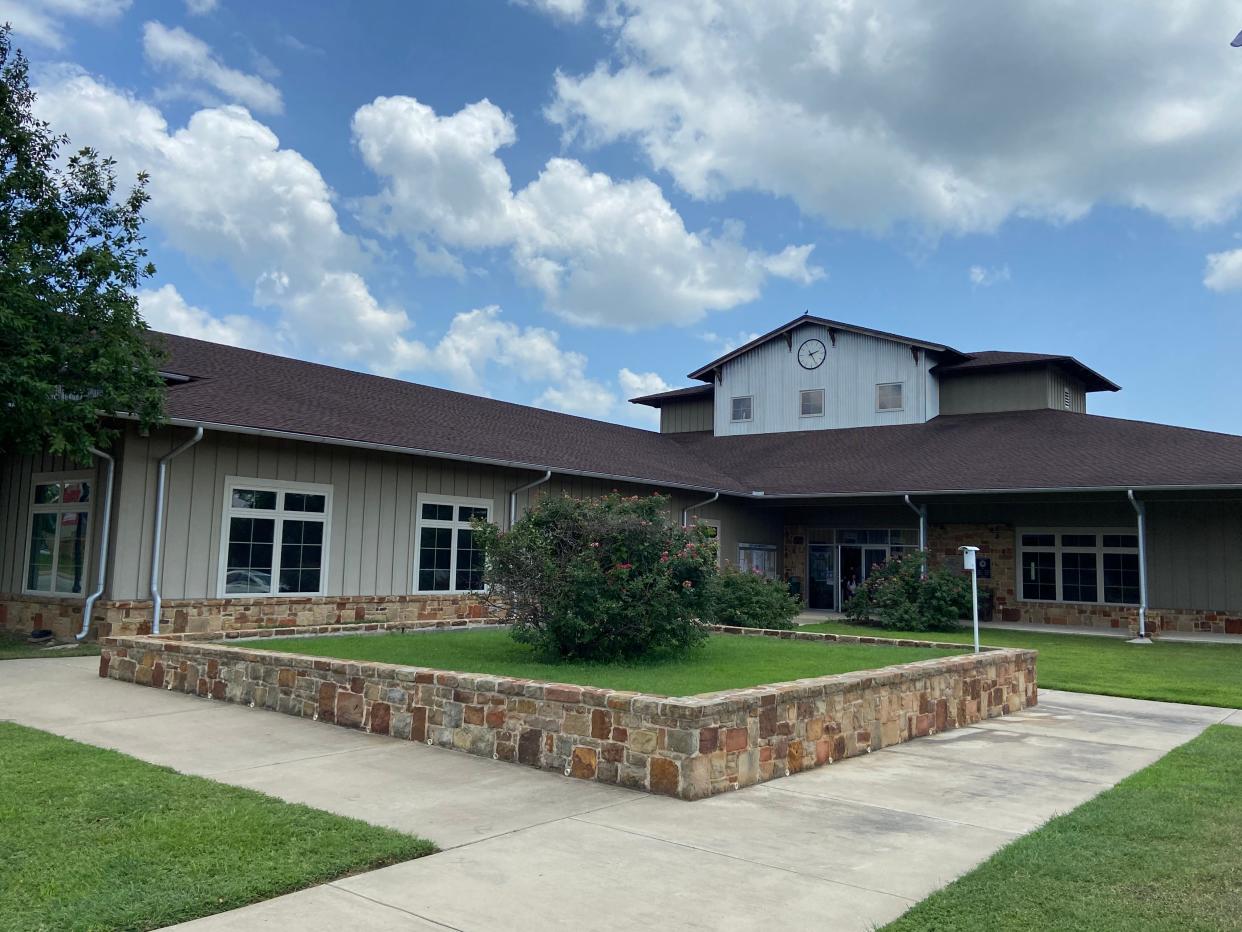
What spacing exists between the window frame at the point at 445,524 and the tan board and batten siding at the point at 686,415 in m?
15.2

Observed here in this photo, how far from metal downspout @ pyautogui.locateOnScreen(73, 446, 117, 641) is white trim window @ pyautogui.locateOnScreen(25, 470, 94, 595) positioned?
1.80ft

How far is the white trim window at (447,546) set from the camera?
1647 cm

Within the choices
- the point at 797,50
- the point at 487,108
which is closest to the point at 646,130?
the point at 487,108

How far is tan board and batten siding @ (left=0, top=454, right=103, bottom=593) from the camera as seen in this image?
1430cm

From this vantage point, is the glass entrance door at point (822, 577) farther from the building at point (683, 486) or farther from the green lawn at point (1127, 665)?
the green lawn at point (1127, 665)

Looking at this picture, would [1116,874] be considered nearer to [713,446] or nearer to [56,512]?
[56,512]

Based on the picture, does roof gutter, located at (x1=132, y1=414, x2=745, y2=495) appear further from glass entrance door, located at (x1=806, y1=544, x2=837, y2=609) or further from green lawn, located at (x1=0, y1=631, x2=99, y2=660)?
glass entrance door, located at (x1=806, y1=544, x2=837, y2=609)

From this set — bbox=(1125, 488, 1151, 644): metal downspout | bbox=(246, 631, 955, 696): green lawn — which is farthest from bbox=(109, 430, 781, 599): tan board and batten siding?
bbox=(1125, 488, 1151, 644): metal downspout

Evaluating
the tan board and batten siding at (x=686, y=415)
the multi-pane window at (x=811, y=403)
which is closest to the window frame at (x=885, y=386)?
the multi-pane window at (x=811, y=403)

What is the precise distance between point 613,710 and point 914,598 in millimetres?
15482

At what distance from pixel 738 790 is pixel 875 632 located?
13641mm

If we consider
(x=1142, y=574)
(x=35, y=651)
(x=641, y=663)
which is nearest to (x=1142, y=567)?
(x=1142, y=574)

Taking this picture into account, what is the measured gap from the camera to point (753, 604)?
54.0 ft

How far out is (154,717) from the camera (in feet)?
26.2
